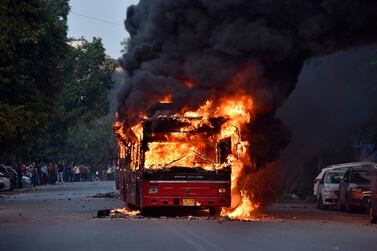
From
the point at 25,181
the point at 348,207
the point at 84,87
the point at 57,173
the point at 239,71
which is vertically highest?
the point at 84,87

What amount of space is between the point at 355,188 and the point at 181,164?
756 centimetres

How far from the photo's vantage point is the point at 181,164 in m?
22.2

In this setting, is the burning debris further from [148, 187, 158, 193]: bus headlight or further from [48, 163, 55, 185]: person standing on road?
[48, 163, 55, 185]: person standing on road

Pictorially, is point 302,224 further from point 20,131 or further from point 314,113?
point 20,131

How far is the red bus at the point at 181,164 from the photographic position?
21750 millimetres

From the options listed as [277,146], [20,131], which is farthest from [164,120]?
[20,131]

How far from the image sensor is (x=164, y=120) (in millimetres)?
22547

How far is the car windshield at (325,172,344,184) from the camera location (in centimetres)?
3075

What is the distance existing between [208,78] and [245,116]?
1623mm

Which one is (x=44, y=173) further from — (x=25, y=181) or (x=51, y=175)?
(x=25, y=181)

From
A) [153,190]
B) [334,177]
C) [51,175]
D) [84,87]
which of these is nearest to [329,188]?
[334,177]

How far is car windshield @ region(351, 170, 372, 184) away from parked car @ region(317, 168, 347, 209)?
1.45 meters

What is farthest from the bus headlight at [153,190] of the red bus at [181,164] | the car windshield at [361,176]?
the car windshield at [361,176]

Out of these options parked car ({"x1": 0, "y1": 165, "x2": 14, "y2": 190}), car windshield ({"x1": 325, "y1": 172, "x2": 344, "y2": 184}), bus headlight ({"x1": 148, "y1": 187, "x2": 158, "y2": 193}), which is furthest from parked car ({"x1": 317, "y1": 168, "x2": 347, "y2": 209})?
parked car ({"x1": 0, "y1": 165, "x2": 14, "y2": 190})
